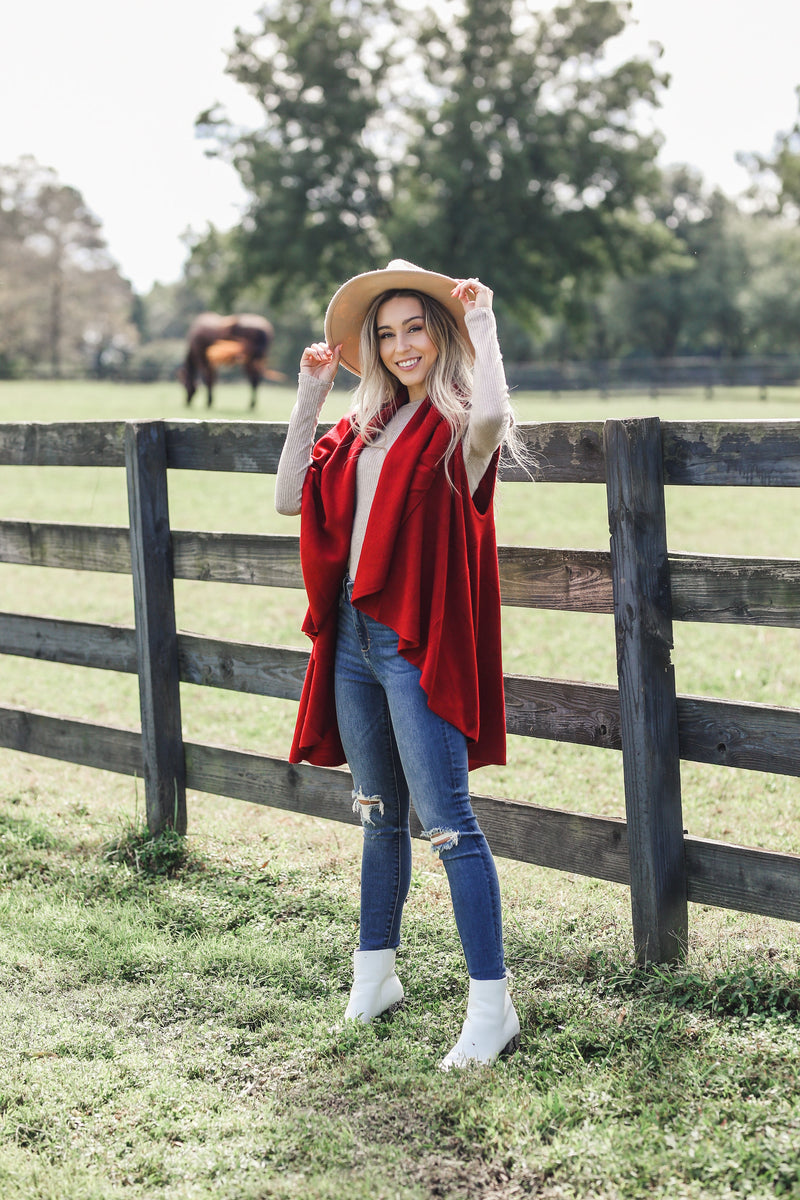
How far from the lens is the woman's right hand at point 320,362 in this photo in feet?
10.8

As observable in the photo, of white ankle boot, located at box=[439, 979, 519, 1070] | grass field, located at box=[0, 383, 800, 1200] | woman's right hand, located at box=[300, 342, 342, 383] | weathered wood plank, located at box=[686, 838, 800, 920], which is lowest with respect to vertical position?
grass field, located at box=[0, 383, 800, 1200]

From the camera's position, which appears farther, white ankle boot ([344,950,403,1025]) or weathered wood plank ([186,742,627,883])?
weathered wood plank ([186,742,627,883])

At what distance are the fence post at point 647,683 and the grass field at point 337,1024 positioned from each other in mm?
221

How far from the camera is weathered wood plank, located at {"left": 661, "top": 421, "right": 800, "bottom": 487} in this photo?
3.13 metres

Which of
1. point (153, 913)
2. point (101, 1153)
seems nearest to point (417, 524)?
point (101, 1153)

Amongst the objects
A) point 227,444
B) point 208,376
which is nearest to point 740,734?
point 227,444

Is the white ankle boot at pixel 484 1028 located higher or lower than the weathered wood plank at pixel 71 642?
lower

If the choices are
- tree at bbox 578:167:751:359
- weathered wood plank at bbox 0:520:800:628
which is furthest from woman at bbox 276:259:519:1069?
tree at bbox 578:167:751:359

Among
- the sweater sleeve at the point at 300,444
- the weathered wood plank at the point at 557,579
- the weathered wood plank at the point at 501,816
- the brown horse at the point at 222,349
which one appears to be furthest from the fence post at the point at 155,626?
the brown horse at the point at 222,349

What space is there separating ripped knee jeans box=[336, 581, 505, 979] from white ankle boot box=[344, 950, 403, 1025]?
35 millimetres

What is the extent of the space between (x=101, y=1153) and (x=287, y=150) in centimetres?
4478

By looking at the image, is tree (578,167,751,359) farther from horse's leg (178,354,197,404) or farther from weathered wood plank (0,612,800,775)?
weathered wood plank (0,612,800,775)

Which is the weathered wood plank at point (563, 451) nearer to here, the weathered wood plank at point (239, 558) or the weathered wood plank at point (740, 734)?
the weathered wood plank at point (740, 734)

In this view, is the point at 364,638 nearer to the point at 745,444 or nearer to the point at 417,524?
the point at 417,524
